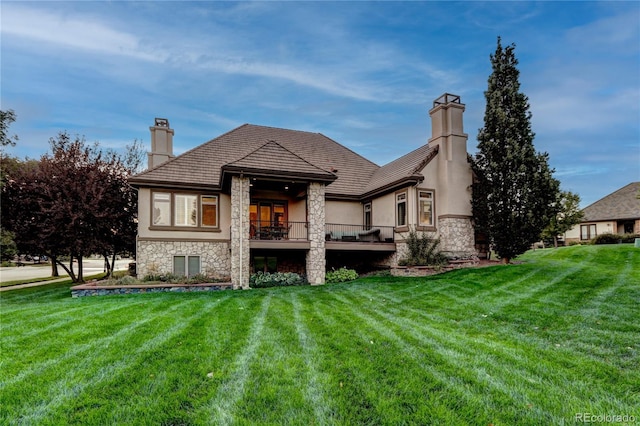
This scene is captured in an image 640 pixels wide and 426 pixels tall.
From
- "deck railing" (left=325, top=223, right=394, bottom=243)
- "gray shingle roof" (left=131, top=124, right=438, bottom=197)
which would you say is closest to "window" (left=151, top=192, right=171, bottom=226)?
"gray shingle roof" (left=131, top=124, right=438, bottom=197)

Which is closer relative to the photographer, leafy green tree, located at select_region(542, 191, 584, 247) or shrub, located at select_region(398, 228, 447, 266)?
shrub, located at select_region(398, 228, 447, 266)

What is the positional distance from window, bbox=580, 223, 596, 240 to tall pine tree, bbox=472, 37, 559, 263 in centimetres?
2529

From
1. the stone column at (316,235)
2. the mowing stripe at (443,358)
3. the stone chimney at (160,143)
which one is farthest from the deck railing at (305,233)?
the mowing stripe at (443,358)

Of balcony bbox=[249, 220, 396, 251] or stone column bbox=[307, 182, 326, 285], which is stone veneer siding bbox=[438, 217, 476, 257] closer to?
balcony bbox=[249, 220, 396, 251]

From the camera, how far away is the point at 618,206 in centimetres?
3228

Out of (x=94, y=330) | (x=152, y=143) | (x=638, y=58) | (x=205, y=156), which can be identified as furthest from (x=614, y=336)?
(x=152, y=143)

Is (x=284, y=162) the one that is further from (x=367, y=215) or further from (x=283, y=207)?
(x=367, y=215)

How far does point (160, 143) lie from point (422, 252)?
13.2m

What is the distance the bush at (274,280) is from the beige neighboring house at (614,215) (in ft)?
89.5

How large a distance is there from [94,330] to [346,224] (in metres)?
12.6

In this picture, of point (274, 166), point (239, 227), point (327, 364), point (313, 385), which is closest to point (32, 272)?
point (239, 227)

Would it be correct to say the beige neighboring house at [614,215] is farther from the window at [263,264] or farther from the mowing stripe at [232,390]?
the mowing stripe at [232,390]

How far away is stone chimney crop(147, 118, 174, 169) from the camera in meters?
17.0

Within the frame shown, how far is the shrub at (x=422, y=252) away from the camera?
1432cm
